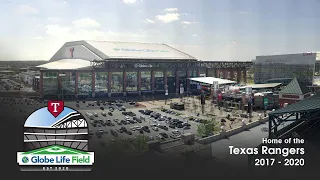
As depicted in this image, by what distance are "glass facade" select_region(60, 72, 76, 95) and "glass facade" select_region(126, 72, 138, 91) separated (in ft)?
21.4

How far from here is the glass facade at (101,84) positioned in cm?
3391

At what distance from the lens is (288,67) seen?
39.8 metres

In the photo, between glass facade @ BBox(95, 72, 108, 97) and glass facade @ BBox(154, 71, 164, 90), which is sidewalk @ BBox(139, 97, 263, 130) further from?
glass facade @ BBox(154, 71, 164, 90)

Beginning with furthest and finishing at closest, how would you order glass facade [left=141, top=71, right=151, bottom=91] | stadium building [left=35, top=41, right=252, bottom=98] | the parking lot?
glass facade [left=141, top=71, right=151, bottom=91] → stadium building [left=35, top=41, right=252, bottom=98] → the parking lot

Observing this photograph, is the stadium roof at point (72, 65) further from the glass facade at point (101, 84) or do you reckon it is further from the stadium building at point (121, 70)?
the glass facade at point (101, 84)

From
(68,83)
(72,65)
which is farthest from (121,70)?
(68,83)

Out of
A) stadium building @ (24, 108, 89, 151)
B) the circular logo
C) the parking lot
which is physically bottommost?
the parking lot

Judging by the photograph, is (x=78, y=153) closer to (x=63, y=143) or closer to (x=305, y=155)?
(x=63, y=143)

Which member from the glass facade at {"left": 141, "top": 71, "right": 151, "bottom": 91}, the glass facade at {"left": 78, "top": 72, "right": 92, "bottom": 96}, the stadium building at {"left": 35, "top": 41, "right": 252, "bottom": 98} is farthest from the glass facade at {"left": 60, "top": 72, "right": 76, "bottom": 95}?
the glass facade at {"left": 141, "top": 71, "right": 151, "bottom": 91}

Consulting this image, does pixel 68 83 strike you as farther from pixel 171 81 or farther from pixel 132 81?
pixel 171 81

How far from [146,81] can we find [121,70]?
3.72 metres

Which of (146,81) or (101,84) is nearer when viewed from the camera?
(101,84)

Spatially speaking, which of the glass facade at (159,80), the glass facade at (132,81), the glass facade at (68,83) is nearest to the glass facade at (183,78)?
the glass facade at (159,80)

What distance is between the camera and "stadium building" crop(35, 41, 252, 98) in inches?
1271
